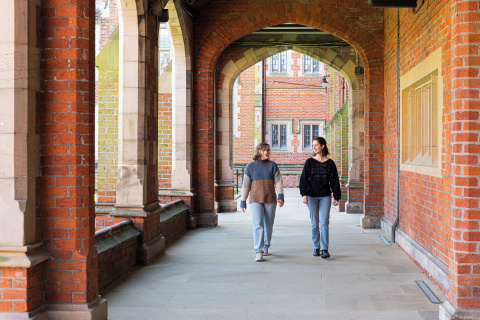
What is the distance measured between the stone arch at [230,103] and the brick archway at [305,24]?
2.73 metres

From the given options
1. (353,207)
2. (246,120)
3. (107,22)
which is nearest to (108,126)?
(353,207)

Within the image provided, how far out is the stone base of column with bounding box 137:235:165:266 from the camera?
6.63m

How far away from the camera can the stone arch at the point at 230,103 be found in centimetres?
1305

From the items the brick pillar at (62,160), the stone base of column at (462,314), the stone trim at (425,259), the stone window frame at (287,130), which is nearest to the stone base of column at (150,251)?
the brick pillar at (62,160)

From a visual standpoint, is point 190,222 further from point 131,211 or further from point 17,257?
point 17,257

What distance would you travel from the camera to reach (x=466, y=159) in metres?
4.16

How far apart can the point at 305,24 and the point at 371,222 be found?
403 cm

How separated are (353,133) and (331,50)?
87.3 inches

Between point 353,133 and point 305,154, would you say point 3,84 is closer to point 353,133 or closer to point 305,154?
point 353,133

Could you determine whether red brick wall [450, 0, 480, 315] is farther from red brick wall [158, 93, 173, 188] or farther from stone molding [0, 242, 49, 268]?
red brick wall [158, 93, 173, 188]

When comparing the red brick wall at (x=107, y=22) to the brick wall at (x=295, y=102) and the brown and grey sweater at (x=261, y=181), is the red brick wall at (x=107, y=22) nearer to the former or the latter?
the brick wall at (x=295, y=102)

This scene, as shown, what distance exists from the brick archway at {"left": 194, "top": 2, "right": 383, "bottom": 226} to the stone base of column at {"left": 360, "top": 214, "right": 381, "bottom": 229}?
19 millimetres

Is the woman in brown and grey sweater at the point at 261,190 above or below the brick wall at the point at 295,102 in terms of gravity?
below

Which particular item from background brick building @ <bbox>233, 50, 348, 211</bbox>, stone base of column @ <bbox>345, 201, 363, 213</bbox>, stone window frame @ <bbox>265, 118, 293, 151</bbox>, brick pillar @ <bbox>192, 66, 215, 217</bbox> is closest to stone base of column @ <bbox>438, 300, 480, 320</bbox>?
brick pillar @ <bbox>192, 66, 215, 217</bbox>
